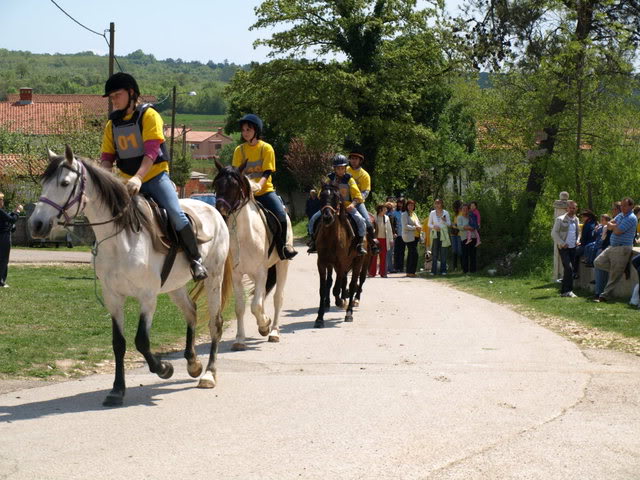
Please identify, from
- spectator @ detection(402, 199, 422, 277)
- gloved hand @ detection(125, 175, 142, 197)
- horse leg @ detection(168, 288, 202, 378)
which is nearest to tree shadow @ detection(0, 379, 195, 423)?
horse leg @ detection(168, 288, 202, 378)

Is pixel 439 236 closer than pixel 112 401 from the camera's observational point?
No

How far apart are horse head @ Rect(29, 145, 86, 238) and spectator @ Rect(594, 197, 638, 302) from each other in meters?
12.1

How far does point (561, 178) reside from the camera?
2602 cm

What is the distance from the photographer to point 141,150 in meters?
8.95

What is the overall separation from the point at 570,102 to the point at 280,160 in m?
39.5

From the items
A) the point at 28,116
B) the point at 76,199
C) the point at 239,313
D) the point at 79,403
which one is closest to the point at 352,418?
→ the point at 79,403

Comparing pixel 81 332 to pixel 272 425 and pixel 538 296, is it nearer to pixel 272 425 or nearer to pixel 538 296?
pixel 272 425

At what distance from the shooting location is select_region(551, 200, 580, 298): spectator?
19.2 meters

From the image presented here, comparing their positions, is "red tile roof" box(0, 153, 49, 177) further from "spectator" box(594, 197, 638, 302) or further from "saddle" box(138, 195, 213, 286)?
"saddle" box(138, 195, 213, 286)

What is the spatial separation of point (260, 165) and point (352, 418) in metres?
5.79

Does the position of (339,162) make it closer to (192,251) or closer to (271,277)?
(271,277)

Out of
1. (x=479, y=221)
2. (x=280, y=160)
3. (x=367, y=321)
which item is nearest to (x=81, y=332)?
(x=367, y=321)

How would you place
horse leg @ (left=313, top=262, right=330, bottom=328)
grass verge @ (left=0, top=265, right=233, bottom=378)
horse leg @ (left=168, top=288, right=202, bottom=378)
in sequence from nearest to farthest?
horse leg @ (left=168, top=288, right=202, bottom=378)
grass verge @ (left=0, top=265, right=233, bottom=378)
horse leg @ (left=313, top=262, right=330, bottom=328)

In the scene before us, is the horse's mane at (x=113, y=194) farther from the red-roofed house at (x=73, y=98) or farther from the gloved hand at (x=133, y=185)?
the red-roofed house at (x=73, y=98)
